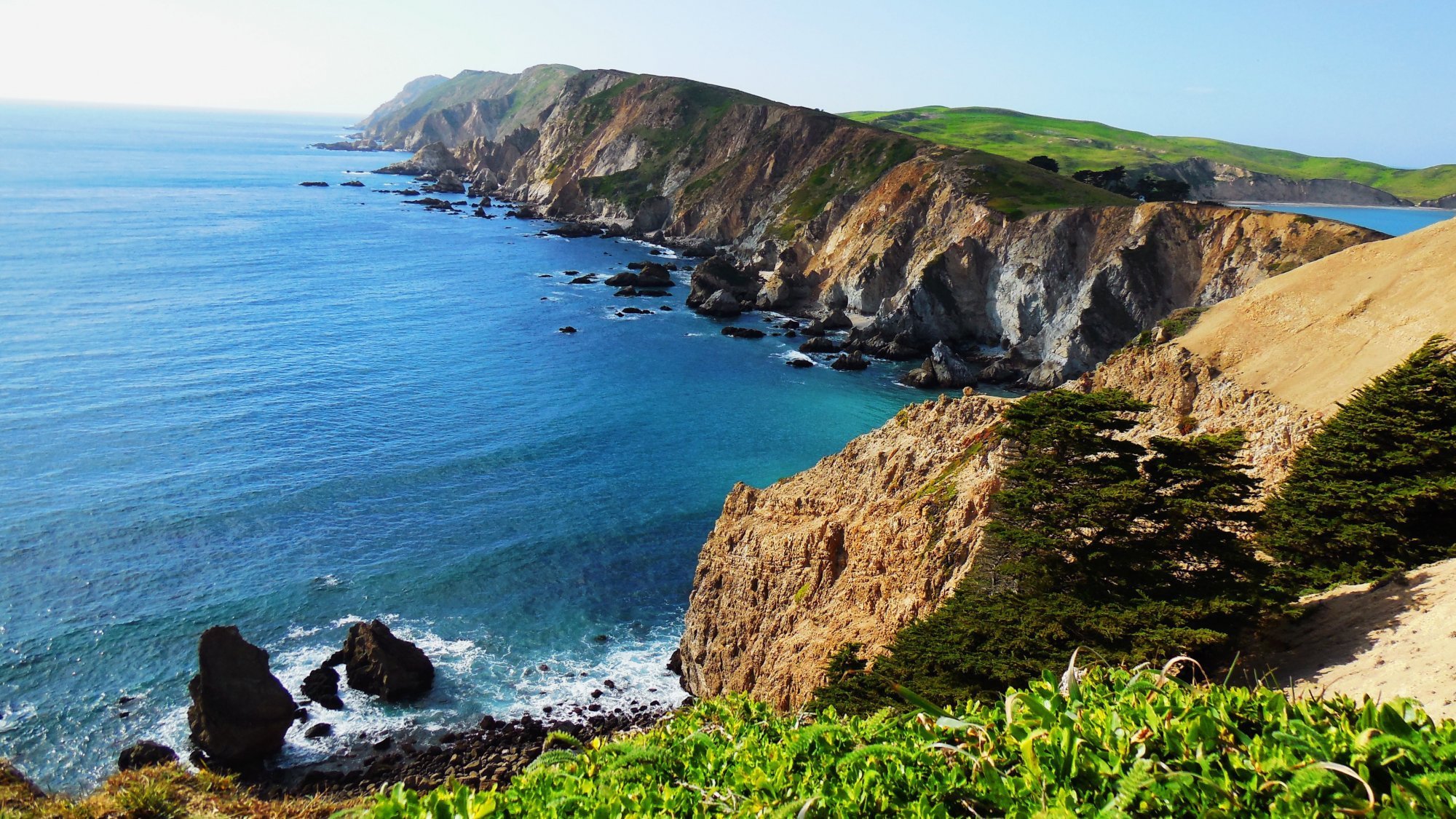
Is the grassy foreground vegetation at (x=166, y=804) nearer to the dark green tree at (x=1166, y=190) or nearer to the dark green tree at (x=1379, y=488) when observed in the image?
the dark green tree at (x=1379, y=488)

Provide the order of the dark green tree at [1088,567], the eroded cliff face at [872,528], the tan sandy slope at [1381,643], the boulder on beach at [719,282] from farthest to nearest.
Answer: the boulder on beach at [719,282], the eroded cliff face at [872,528], the dark green tree at [1088,567], the tan sandy slope at [1381,643]

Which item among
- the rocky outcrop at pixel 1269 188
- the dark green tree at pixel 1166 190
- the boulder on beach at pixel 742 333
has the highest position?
the rocky outcrop at pixel 1269 188

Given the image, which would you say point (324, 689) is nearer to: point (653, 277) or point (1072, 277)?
point (1072, 277)

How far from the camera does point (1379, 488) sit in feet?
61.6

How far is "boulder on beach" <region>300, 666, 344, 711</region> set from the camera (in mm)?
36531

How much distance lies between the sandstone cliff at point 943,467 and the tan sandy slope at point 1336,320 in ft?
0.25

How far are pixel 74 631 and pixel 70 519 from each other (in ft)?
39.5

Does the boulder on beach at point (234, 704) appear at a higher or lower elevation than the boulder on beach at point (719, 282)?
lower

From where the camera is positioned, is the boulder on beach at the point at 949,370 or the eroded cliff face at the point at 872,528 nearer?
the eroded cliff face at the point at 872,528

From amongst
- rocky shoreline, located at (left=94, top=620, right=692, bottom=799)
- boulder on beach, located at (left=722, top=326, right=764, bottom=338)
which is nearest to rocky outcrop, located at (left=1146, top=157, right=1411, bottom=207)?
boulder on beach, located at (left=722, top=326, right=764, bottom=338)

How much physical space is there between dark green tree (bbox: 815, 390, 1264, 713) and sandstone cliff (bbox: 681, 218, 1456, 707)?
12.1ft

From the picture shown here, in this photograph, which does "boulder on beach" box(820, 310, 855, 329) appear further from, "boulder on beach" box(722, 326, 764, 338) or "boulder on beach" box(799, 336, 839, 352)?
"boulder on beach" box(722, 326, 764, 338)

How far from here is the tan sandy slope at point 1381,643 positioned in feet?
39.8

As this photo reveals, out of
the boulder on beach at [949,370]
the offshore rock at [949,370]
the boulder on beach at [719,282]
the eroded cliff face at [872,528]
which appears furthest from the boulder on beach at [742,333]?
the eroded cliff face at [872,528]
